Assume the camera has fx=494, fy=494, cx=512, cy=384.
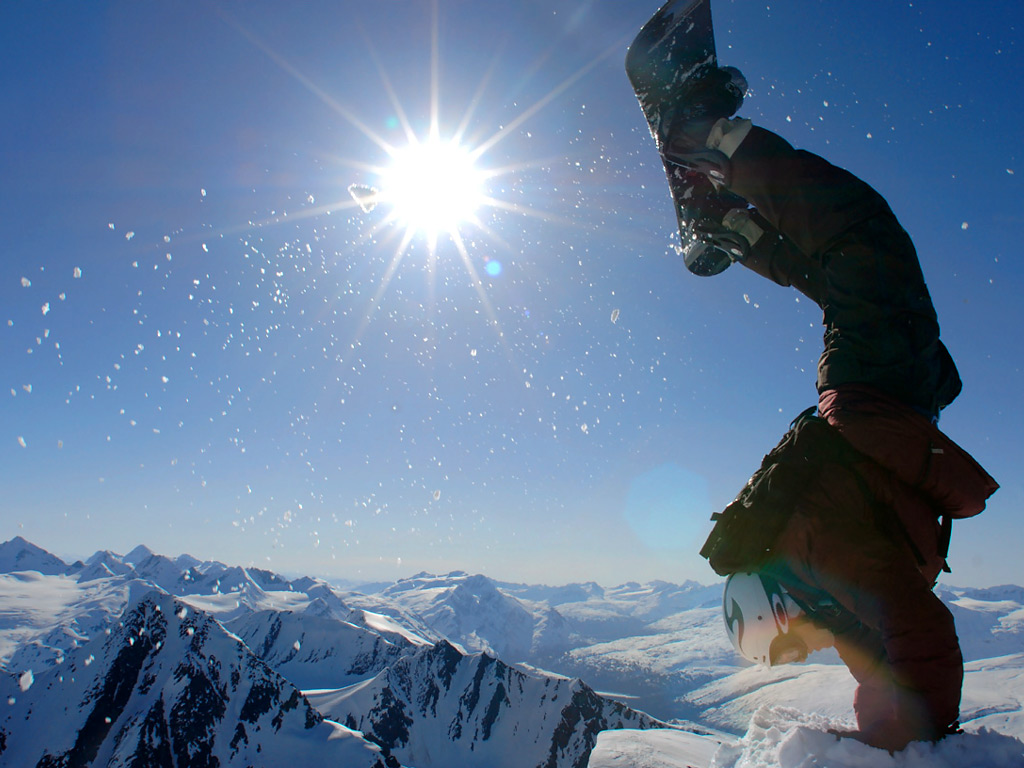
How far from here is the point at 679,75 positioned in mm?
3418

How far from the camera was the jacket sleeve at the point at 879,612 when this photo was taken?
2029mm

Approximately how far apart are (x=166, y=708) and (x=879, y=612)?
149575 mm

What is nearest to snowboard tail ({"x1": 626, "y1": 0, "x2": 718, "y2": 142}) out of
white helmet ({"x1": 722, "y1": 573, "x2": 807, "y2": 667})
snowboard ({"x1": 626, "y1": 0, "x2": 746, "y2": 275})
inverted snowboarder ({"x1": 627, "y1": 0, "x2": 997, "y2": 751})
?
snowboard ({"x1": 626, "y1": 0, "x2": 746, "y2": 275})

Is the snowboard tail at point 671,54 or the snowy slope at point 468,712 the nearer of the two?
the snowboard tail at point 671,54

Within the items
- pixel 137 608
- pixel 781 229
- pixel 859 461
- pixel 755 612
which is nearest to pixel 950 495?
pixel 859 461

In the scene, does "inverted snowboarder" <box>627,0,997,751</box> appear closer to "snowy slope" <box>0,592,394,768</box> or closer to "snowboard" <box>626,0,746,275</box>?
"snowboard" <box>626,0,746,275</box>

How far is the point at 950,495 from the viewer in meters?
2.45

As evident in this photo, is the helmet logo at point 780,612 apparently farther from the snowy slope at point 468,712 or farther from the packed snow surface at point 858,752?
the snowy slope at point 468,712

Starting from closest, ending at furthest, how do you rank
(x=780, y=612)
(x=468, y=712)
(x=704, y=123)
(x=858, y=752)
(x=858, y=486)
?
(x=858, y=752)
(x=858, y=486)
(x=780, y=612)
(x=704, y=123)
(x=468, y=712)

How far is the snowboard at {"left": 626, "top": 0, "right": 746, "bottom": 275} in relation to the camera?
3436 mm

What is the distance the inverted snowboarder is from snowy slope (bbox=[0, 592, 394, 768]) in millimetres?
126388

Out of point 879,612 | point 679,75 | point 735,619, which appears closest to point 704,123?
point 679,75

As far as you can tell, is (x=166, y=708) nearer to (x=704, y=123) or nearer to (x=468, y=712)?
(x=468, y=712)

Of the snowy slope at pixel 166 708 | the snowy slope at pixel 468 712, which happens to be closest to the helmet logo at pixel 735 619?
the snowy slope at pixel 166 708
